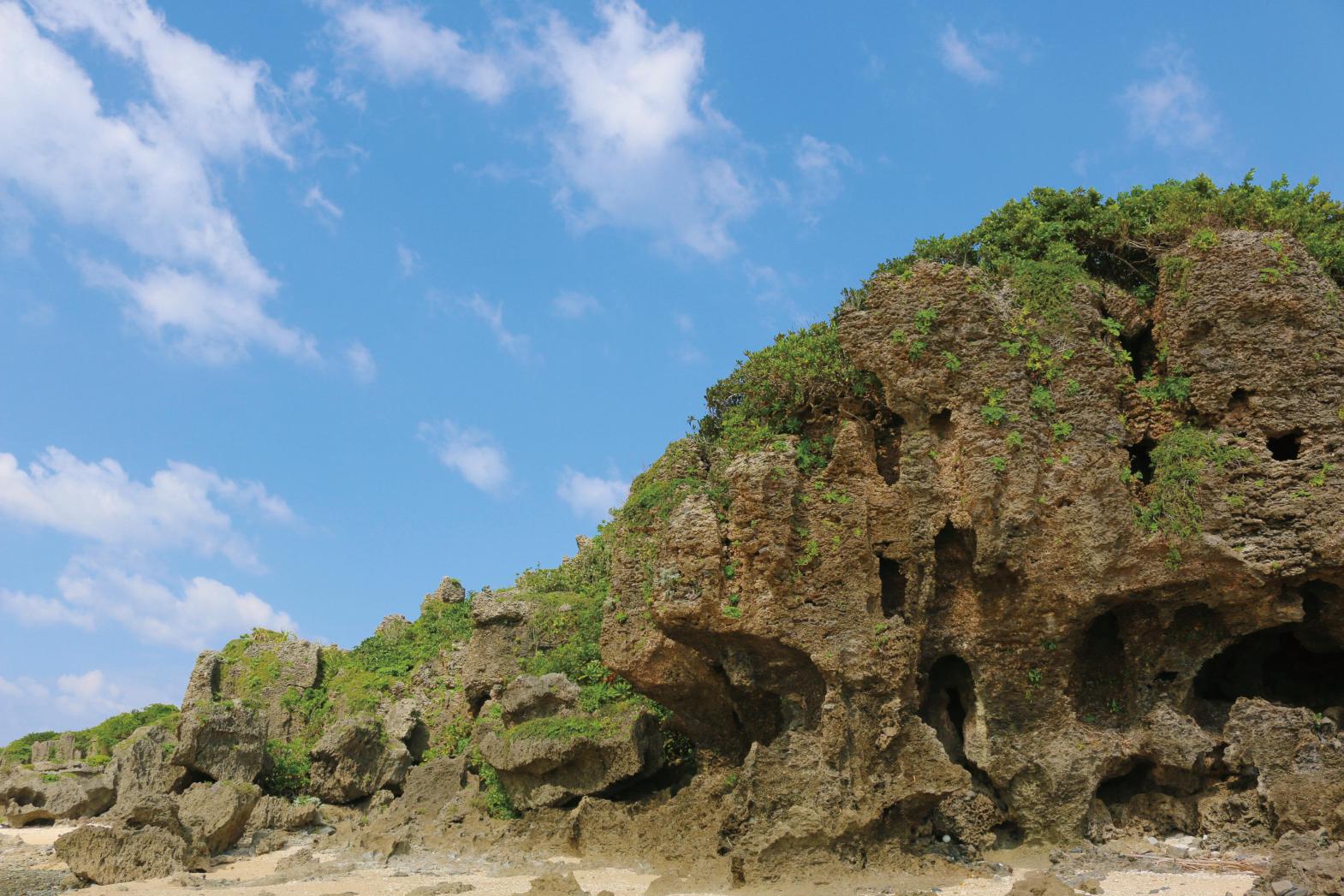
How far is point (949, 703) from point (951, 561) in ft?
9.68

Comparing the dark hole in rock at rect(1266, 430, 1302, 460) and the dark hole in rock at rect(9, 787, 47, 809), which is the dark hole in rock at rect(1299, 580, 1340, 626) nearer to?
the dark hole in rock at rect(1266, 430, 1302, 460)

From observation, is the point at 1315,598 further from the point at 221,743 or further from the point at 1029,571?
the point at 221,743

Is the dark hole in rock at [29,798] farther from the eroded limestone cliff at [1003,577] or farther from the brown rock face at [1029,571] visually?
the brown rock face at [1029,571]

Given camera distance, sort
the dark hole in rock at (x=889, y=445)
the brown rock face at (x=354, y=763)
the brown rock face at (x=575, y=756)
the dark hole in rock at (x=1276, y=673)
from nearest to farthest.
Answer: the dark hole in rock at (x=1276, y=673), the dark hole in rock at (x=889, y=445), the brown rock face at (x=575, y=756), the brown rock face at (x=354, y=763)

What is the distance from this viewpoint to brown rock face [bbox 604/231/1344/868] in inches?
588

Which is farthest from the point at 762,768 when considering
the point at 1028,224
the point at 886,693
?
the point at 1028,224

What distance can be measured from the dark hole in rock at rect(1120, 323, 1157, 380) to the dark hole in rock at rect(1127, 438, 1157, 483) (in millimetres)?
1314

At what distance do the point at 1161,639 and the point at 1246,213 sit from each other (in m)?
8.00

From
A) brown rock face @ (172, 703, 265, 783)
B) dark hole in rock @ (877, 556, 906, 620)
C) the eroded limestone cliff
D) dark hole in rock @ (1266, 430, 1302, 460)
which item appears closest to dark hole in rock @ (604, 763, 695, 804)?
the eroded limestone cliff

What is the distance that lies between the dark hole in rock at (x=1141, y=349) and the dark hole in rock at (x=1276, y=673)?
511 cm

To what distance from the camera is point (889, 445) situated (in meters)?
17.6

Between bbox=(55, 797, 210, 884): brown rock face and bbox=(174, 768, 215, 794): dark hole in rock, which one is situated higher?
bbox=(174, 768, 215, 794): dark hole in rock

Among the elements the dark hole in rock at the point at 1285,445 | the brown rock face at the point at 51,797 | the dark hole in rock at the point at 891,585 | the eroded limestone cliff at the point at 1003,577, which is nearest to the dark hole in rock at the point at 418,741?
the eroded limestone cliff at the point at 1003,577

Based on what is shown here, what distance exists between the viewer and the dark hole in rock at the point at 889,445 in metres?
17.4
